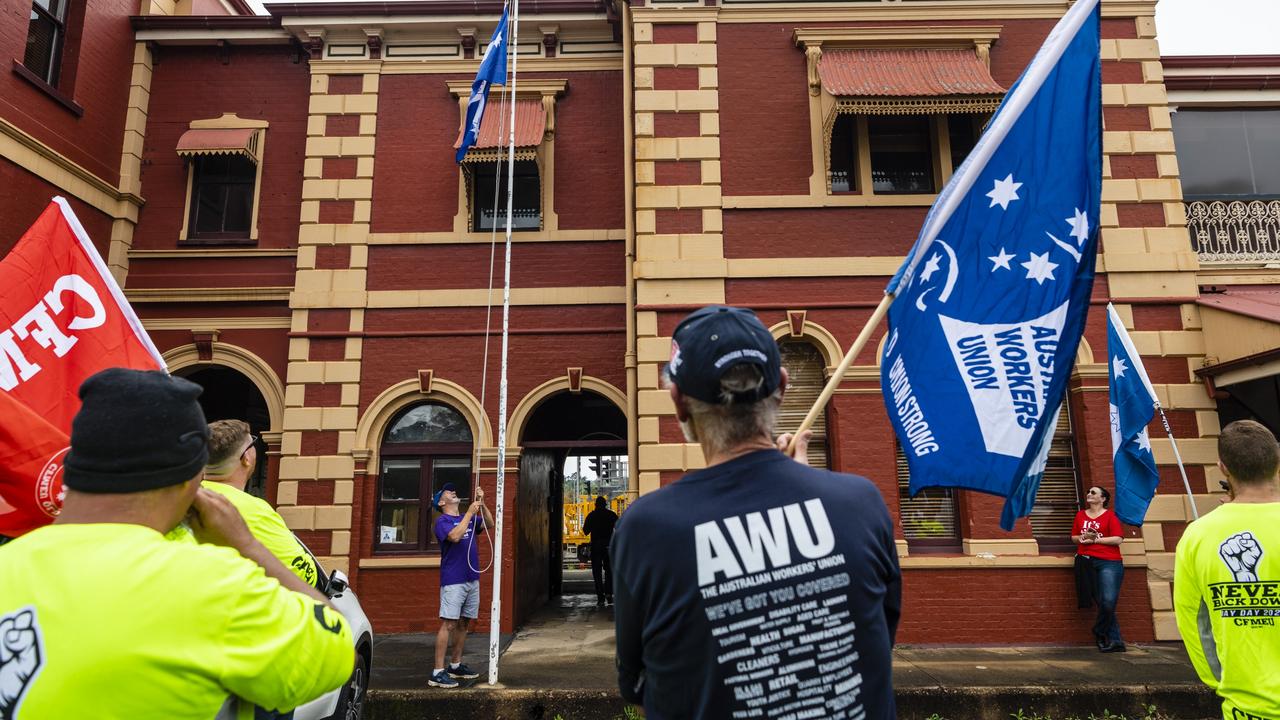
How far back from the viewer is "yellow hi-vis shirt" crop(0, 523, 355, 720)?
144cm

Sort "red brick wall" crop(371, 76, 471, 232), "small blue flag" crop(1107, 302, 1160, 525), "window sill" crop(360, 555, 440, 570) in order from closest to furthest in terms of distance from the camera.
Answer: "small blue flag" crop(1107, 302, 1160, 525) < "window sill" crop(360, 555, 440, 570) < "red brick wall" crop(371, 76, 471, 232)

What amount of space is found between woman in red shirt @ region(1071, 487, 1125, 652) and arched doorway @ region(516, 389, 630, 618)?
581cm

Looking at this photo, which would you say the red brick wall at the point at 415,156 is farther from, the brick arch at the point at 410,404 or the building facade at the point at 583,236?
the brick arch at the point at 410,404

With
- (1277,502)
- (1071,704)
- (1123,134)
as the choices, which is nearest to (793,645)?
(1277,502)

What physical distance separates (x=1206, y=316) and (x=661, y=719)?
10.6m

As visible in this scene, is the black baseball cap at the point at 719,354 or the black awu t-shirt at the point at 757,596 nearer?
the black awu t-shirt at the point at 757,596

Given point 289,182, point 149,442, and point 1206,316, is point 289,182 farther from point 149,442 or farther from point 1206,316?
point 1206,316

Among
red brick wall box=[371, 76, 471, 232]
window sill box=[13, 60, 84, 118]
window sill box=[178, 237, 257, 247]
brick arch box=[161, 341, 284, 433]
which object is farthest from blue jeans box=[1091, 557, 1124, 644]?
window sill box=[13, 60, 84, 118]

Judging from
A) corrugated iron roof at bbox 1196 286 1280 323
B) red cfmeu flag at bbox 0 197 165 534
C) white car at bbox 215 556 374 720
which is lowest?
white car at bbox 215 556 374 720

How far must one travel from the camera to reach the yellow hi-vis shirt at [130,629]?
4.72 ft

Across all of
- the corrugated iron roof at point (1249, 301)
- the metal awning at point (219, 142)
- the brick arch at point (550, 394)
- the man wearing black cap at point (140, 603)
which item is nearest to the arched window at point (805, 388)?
the brick arch at point (550, 394)

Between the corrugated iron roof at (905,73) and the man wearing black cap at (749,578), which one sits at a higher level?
the corrugated iron roof at (905,73)

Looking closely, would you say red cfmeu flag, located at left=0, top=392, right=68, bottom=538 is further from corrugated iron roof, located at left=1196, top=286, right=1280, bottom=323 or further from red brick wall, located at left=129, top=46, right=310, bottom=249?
corrugated iron roof, located at left=1196, top=286, right=1280, bottom=323

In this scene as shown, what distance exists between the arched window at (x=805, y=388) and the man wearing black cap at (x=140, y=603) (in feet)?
27.0
